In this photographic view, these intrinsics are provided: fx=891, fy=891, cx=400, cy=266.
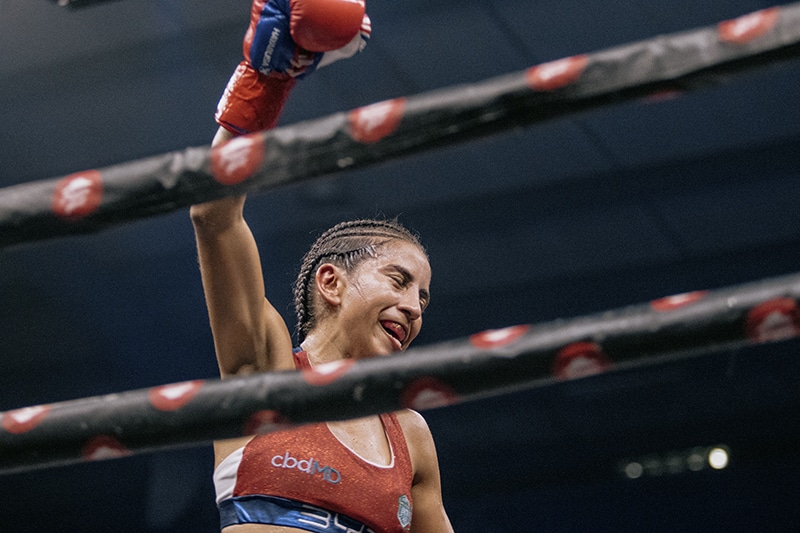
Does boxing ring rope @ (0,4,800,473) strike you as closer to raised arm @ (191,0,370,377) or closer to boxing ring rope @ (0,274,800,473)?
boxing ring rope @ (0,274,800,473)

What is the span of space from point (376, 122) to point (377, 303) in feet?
2.47

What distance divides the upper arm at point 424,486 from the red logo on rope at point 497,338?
0.78 meters

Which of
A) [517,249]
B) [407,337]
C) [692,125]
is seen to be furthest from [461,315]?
→ [407,337]

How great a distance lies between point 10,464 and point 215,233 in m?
0.46

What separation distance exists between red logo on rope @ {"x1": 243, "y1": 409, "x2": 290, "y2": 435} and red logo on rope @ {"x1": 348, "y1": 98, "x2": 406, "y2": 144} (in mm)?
225

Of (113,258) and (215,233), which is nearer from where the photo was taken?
(215,233)

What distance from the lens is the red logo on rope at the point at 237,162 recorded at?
0.72m

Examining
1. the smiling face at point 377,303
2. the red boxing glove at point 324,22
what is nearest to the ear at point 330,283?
the smiling face at point 377,303

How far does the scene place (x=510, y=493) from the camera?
4.96 meters

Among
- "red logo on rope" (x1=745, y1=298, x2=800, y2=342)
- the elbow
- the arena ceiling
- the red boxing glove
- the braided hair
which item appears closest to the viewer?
"red logo on rope" (x1=745, y1=298, x2=800, y2=342)

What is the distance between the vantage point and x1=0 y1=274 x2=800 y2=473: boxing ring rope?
63 cm

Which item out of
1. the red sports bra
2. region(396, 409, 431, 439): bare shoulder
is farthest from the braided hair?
the red sports bra

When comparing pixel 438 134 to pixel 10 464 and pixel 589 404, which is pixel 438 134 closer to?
pixel 10 464

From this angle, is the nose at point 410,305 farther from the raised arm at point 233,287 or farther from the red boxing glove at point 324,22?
the red boxing glove at point 324,22
